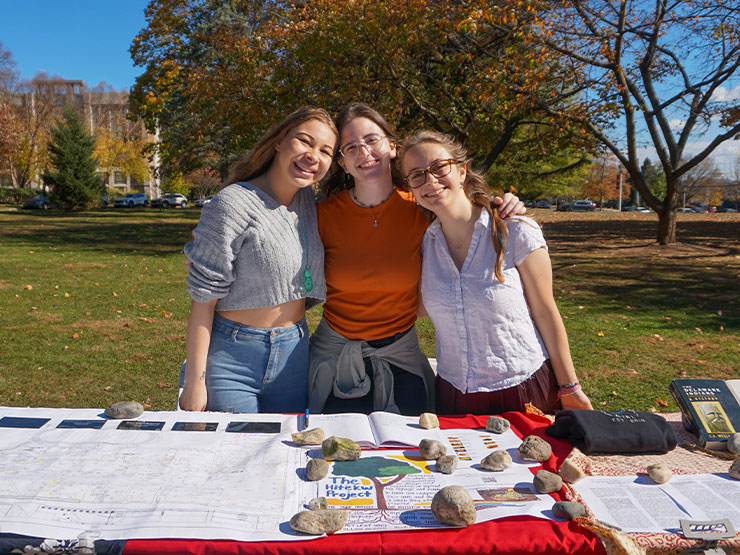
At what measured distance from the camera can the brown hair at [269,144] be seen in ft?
9.27

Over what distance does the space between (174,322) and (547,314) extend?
6332 millimetres

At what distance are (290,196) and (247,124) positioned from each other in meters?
12.2

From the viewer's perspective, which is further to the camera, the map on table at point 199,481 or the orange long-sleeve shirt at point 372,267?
the orange long-sleeve shirt at point 372,267

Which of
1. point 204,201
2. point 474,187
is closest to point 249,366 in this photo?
point 474,187

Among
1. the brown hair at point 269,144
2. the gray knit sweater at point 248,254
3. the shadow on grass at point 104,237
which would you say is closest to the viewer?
the gray knit sweater at point 248,254

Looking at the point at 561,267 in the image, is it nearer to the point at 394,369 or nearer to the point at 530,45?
the point at 530,45

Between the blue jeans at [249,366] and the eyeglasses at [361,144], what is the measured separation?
949mm

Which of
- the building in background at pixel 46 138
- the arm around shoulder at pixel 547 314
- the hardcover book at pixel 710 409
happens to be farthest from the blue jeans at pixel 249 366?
the building in background at pixel 46 138

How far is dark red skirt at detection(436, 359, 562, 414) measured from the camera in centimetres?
262

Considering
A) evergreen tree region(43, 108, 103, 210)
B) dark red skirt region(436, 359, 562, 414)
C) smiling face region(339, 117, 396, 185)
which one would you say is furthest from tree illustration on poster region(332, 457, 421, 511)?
evergreen tree region(43, 108, 103, 210)

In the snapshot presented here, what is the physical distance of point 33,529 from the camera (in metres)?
1.52

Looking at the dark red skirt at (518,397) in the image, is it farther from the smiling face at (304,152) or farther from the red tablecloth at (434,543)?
the smiling face at (304,152)

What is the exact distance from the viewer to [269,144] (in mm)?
2871

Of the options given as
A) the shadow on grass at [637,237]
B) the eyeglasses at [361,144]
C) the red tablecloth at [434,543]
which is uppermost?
the eyeglasses at [361,144]
